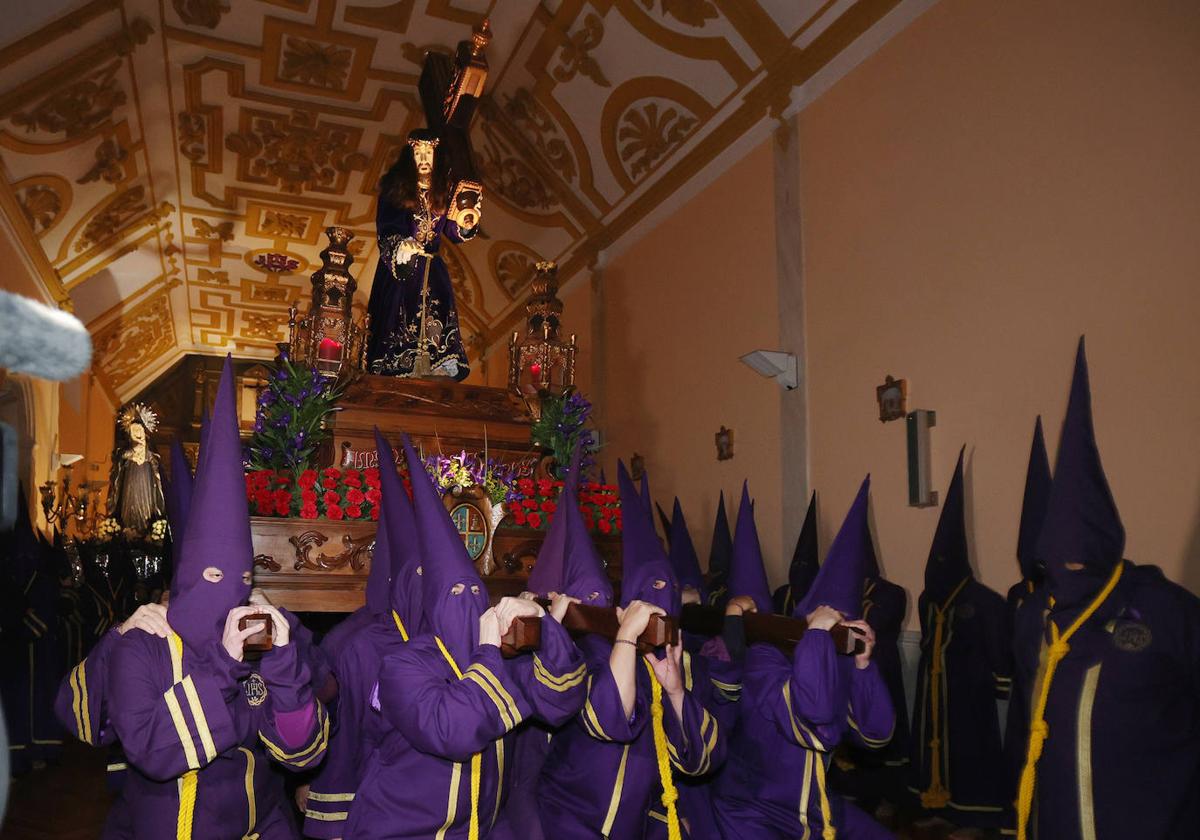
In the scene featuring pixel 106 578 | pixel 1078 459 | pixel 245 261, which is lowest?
pixel 106 578

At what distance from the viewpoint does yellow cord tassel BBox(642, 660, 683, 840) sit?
2.92 m

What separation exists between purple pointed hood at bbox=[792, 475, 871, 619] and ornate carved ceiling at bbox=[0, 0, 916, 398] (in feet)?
13.5

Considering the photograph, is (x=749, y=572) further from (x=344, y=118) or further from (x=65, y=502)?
(x=65, y=502)

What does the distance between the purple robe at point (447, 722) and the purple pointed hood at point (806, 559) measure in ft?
11.6

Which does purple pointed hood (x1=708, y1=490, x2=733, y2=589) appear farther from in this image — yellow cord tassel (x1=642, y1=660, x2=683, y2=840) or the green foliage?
yellow cord tassel (x1=642, y1=660, x2=683, y2=840)

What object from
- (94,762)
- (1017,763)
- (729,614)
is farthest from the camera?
(94,762)

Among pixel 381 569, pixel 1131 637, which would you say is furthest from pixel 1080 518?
pixel 381 569

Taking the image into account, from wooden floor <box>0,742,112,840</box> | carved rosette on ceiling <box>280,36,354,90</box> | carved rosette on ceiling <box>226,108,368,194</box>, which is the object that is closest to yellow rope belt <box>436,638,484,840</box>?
wooden floor <box>0,742,112,840</box>

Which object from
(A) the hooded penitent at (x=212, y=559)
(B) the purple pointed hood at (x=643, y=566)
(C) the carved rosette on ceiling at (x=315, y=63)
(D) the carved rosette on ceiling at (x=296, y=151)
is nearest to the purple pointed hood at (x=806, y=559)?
(B) the purple pointed hood at (x=643, y=566)

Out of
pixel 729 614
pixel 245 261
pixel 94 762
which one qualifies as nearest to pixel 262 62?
pixel 245 261

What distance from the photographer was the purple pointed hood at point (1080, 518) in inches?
115

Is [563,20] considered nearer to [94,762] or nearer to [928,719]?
[928,719]

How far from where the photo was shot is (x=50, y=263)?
10.6 m

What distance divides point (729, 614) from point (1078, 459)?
4.10 ft
